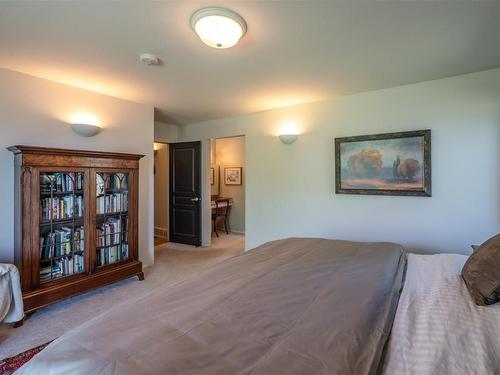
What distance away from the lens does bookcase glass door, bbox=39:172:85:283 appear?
268 cm

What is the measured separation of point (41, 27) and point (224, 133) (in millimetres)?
2954

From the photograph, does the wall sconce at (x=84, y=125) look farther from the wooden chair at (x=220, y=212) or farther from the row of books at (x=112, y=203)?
the wooden chair at (x=220, y=212)

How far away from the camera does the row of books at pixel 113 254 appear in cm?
313

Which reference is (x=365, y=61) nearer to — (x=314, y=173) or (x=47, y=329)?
(x=314, y=173)

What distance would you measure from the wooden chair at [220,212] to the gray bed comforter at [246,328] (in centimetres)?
454

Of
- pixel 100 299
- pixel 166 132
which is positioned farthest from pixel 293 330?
pixel 166 132

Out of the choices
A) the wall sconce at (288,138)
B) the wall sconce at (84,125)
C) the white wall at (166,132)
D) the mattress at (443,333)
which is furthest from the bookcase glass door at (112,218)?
the mattress at (443,333)

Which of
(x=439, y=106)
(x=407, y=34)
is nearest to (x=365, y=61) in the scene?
(x=407, y=34)

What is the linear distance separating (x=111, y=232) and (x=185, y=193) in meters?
2.12

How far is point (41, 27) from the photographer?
75.6 inches

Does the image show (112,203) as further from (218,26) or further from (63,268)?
(218,26)

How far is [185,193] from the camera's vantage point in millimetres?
5281

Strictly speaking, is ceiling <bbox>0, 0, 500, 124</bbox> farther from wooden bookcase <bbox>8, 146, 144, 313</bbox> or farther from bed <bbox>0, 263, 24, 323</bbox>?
bed <bbox>0, 263, 24, 323</bbox>

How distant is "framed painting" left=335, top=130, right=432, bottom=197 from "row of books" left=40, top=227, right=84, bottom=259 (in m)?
3.12
